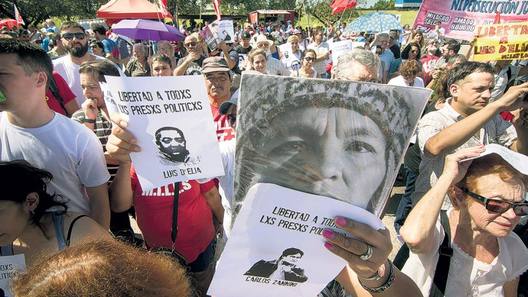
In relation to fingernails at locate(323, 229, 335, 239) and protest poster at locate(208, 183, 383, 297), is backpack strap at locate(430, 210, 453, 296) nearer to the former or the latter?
protest poster at locate(208, 183, 383, 297)

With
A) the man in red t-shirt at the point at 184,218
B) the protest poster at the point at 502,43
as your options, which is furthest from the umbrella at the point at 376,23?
the man in red t-shirt at the point at 184,218

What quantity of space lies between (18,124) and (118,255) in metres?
1.24

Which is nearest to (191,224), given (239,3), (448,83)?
(448,83)

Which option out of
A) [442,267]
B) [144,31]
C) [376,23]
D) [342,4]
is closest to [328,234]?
[442,267]

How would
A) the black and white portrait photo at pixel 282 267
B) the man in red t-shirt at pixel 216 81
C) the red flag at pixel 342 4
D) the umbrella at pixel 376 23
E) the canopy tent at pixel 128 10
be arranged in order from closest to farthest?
the black and white portrait photo at pixel 282 267 → the man in red t-shirt at pixel 216 81 → the canopy tent at pixel 128 10 → the umbrella at pixel 376 23 → the red flag at pixel 342 4

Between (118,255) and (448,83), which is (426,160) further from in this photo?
(118,255)

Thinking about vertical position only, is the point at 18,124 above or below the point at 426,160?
above

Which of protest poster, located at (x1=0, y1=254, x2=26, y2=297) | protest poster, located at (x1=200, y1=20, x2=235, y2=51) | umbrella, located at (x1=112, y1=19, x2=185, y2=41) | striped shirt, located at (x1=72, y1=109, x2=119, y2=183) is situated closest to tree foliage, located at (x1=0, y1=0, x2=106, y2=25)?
umbrella, located at (x1=112, y1=19, x2=185, y2=41)

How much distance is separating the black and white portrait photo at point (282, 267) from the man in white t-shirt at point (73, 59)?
3.32 m

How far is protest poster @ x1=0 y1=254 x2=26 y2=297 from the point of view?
4.88 feet

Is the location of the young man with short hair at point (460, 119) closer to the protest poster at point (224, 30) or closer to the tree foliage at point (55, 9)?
the protest poster at point (224, 30)

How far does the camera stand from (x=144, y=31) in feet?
22.3

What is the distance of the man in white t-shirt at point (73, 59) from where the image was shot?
4.04 metres

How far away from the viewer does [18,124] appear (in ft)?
5.95
